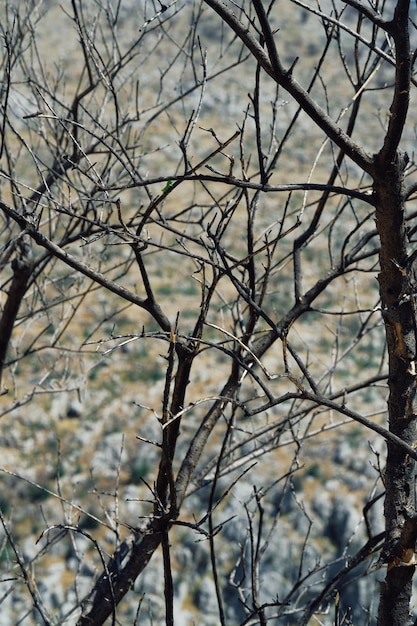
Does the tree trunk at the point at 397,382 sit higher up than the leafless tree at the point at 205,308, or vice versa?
the leafless tree at the point at 205,308

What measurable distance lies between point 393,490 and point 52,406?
1369cm

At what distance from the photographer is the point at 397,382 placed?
1.05 metres

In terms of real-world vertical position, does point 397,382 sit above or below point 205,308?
below

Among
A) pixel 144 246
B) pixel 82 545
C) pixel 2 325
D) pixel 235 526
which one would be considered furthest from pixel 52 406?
pixel 144 246

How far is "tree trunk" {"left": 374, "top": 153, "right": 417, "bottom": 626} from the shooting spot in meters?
0.99

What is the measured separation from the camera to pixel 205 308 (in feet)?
3.47

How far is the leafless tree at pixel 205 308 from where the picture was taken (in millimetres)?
1033

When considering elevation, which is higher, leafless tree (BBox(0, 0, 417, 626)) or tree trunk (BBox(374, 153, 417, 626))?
leafless tree (BBox(0, 0, 417, 626))

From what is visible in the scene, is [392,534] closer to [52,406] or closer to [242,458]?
[242,458]

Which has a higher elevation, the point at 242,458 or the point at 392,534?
the point at 242,458

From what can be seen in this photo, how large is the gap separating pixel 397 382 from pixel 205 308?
1.05ft

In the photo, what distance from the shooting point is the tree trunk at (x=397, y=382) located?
986 mm

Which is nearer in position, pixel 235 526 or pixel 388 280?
pixel 388 280

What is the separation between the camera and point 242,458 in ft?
6.63
